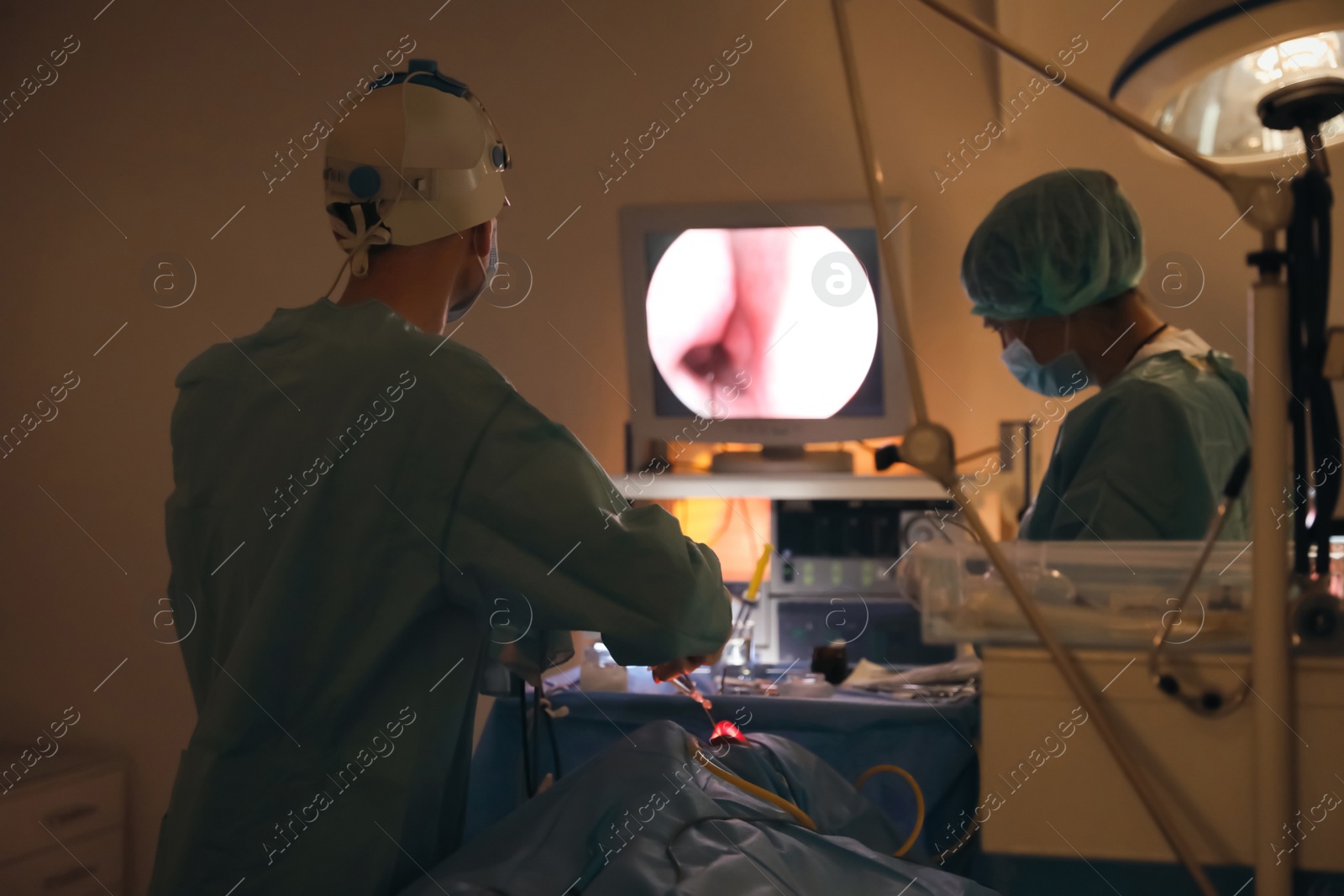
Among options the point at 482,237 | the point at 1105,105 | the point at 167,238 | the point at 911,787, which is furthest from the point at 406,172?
the point at 167,238

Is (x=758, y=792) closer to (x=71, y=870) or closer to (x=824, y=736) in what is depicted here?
(x=824, y=736)

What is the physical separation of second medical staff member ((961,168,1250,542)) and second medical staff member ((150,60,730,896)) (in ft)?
2.26

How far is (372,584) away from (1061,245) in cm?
121

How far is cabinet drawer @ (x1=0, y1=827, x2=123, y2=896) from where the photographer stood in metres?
2.29

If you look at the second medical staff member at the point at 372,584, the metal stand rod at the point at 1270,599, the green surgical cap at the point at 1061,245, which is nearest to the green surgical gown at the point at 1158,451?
the green surgical cap at the point at 1061,245

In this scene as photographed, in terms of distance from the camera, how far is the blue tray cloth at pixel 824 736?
1464 millimetres

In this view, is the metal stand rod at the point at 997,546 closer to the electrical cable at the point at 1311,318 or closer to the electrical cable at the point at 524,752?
the electrical cable at the point at 1311,318

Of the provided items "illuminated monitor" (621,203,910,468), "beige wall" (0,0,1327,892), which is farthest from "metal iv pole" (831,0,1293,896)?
"beige wall" (0,0,1327,892)

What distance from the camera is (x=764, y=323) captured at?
2207mm

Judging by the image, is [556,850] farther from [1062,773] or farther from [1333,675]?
[1333,675]

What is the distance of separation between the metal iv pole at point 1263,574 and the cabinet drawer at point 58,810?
7.75 ft

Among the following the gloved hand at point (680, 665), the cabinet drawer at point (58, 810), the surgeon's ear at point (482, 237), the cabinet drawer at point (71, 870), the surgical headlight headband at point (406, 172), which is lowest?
the gloved hand at point (680, 665)

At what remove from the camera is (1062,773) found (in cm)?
85

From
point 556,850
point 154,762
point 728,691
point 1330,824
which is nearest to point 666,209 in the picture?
point 728,691
